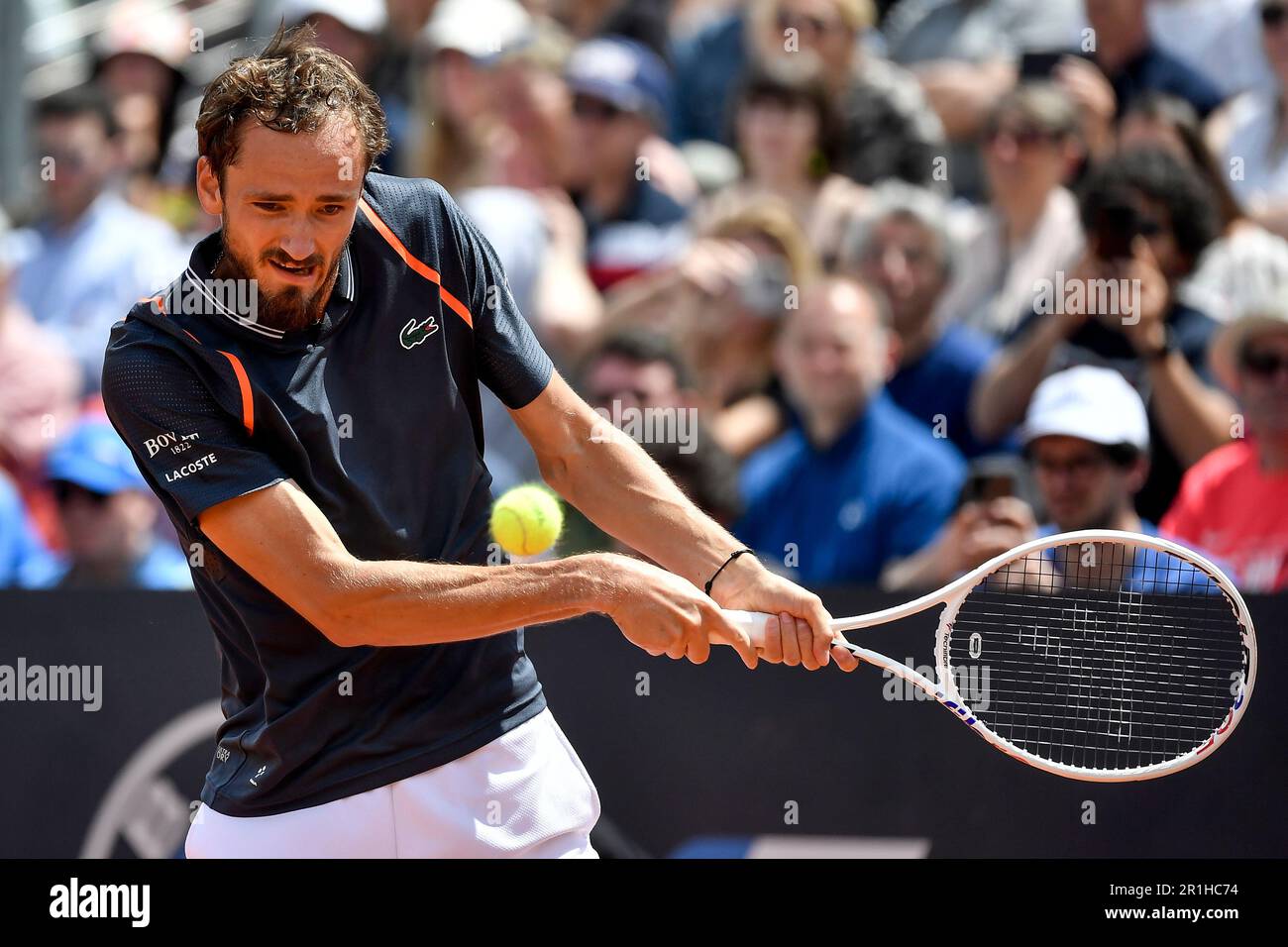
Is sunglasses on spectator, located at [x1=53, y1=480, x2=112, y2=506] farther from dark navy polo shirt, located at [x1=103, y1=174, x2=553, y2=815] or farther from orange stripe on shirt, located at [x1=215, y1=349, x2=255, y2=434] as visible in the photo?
orange stripe on shirt, located at [x1=215, y1=349, x2=255, y2=434]

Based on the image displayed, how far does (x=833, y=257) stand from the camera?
19.5 ft

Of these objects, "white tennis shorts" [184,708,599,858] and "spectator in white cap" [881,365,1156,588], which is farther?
"spectator in white cap" [881,365,1156,588]

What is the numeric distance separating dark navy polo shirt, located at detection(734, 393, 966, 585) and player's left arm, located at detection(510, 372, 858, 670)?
202 centimetres

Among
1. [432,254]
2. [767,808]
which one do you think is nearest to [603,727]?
[767,808]

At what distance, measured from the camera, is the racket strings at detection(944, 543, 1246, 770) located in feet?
13.7

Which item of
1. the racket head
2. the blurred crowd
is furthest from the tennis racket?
the blurred crowd

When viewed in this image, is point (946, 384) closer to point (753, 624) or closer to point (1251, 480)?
point (1251, 480)

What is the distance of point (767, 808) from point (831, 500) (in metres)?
0.99

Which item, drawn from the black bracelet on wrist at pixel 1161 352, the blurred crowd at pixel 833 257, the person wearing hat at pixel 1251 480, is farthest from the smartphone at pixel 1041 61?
the person wearing hat at pixel 1251 480

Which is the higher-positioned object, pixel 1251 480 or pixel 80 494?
pixel 80 494

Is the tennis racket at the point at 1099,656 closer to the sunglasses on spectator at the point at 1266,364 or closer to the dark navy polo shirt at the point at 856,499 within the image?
the dark navy polo shirt at the point at 856,499

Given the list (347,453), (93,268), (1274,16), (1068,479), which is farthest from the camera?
(93,268)

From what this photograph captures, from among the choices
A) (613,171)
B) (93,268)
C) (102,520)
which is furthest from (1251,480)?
(93,268)

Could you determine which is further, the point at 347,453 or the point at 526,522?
the point at 526,522
